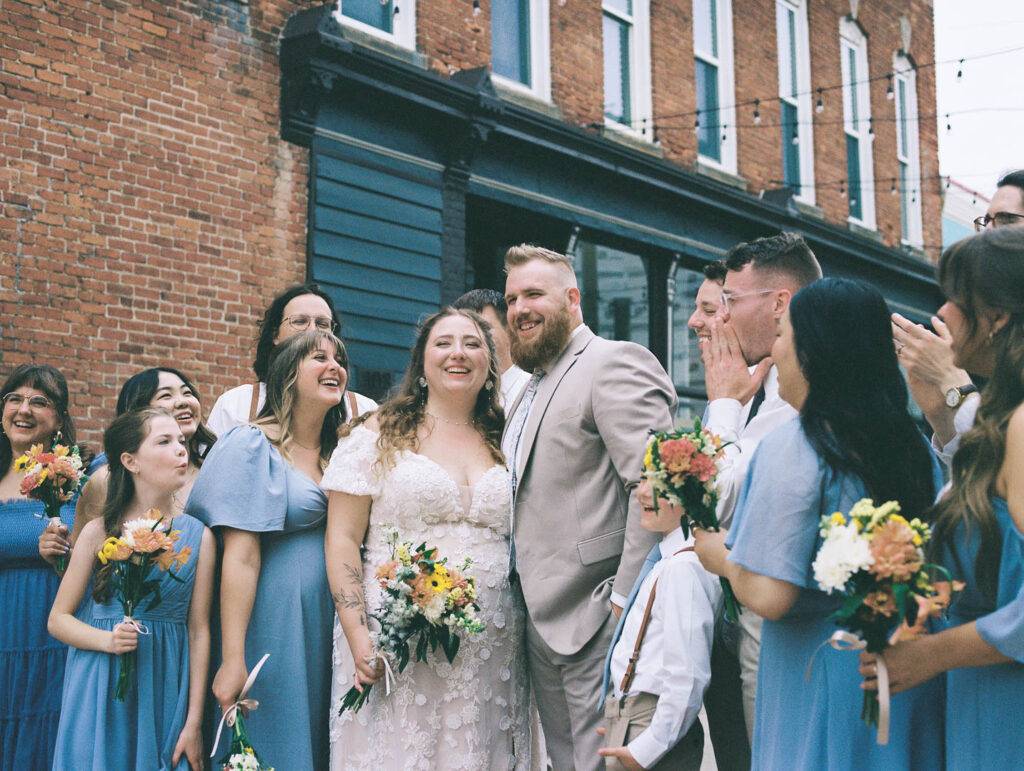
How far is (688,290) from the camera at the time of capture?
13242 mm

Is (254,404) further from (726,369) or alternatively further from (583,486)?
(726,369)

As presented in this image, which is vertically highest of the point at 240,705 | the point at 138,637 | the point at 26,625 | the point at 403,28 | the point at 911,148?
the point at 911,148

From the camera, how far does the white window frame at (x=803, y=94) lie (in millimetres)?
15438

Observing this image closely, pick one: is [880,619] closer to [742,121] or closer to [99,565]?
[99,565]

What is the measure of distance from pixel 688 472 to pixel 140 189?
6151 mm

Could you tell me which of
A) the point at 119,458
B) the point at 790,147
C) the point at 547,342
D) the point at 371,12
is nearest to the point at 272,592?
the point at 119,458

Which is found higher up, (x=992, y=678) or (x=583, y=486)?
(x=583, y=486)

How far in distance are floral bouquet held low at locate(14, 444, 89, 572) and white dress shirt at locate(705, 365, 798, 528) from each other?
292 centimetres

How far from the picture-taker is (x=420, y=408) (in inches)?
174

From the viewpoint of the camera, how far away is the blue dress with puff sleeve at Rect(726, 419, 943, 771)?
258 cm

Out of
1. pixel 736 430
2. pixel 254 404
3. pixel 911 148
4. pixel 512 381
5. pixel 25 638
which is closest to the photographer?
pixel 736 430

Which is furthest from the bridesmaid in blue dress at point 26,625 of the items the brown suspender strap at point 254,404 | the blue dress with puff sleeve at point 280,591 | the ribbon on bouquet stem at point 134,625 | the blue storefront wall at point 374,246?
the blue storefront wall at point 374,246

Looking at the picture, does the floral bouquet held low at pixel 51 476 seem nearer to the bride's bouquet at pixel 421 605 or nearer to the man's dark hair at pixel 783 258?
the bride's bouquet at pixel 421 605

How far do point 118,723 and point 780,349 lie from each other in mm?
2805
